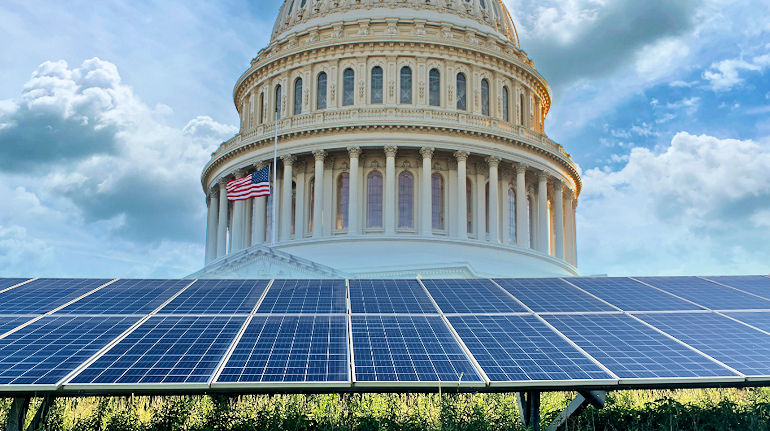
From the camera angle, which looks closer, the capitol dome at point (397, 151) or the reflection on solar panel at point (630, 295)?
the reflection on solar panel at point (630, 295)

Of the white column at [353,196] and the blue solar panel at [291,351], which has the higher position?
the white column at [353,196]

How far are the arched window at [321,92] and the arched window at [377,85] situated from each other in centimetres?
396

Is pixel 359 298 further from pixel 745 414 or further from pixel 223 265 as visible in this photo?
pixel 223 265

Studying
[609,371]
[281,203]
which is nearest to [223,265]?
[281,203]

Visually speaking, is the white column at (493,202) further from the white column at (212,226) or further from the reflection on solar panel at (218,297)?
the reflection on solar panel at (218,297)

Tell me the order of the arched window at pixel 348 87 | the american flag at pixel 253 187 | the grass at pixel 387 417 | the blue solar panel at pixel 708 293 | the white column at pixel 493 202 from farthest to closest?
the arched window at pixel 348 87
the white column at pixel 493 202
the american flag at pixel 253 187
the blue solar panel at pixel 708 293
the grass at pixel 387 417

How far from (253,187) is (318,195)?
552 cm

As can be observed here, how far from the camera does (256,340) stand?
15.0 meters

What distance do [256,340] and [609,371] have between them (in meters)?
6.59

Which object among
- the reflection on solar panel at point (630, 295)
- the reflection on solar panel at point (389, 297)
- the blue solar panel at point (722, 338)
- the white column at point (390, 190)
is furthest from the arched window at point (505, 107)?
the blue solar panel at point (722, 338)

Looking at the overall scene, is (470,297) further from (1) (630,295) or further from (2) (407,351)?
(2) (407,351)

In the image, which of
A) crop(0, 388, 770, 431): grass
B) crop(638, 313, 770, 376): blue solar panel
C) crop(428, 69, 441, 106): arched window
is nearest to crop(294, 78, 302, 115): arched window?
crop(428, 69, 441, 106): arched window

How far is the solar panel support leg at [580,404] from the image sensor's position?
579 inches

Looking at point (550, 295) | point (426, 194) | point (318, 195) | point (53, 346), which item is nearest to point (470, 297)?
point (550, 295)
